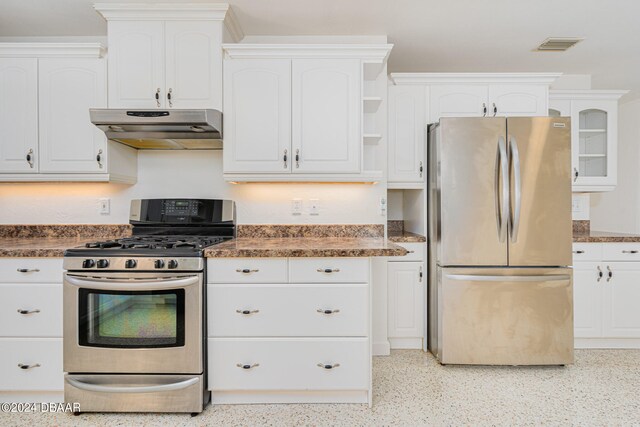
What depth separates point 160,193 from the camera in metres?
2.68

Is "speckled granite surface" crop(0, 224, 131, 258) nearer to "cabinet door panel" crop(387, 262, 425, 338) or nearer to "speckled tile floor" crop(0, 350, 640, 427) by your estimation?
"speckled tile floor" crop(0, 350, 640, 427)

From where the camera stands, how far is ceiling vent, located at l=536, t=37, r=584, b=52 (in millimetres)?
2750

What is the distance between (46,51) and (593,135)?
4.56 meters

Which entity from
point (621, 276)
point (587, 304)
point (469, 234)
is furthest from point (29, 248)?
point (621, 276)

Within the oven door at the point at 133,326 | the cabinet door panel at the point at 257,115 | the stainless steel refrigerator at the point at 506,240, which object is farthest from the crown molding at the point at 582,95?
the oven door at the point at 133,326

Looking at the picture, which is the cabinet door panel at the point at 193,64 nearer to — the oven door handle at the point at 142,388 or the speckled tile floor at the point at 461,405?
the oven door handle at the point at 142,388

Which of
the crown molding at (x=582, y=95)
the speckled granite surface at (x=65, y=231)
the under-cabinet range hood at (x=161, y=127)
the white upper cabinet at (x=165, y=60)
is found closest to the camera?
the under-cabinet range hood at (x=161, y=127)

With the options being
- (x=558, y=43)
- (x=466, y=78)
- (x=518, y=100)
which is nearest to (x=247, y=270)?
(x=466, y=78)

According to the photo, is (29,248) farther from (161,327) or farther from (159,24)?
(159,24)

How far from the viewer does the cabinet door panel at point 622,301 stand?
281cm

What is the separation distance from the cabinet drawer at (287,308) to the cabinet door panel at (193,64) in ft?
4.33

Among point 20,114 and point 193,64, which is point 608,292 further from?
point 20,114

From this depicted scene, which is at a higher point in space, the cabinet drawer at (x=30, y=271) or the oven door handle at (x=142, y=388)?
the cabinet drawer at (x=30, y=271)

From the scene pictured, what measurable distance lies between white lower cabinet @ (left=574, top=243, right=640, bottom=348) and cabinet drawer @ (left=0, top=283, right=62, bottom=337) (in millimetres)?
3759
